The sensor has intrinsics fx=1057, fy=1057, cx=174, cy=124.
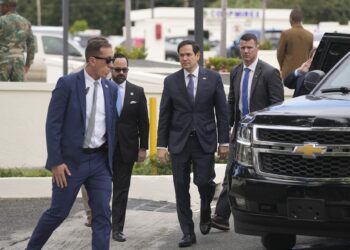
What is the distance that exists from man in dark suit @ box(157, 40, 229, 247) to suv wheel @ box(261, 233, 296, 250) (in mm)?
835

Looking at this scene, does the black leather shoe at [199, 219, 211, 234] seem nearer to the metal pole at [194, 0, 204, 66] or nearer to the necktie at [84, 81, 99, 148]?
the necktie at [84, 81, 99, 148]

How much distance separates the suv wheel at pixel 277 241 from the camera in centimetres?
929

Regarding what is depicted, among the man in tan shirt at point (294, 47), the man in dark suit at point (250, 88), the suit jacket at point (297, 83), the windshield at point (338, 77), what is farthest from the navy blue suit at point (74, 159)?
the man in tan shirt at point (294, 47)

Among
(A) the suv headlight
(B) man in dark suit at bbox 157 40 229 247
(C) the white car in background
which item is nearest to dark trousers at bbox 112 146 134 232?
(B) man in dark suit at bbox 157 40 229 247

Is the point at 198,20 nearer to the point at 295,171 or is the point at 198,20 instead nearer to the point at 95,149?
the point at 95,149

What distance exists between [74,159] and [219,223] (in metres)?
2.45

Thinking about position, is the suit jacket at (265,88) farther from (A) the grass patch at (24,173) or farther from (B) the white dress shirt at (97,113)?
(A) the grass patch at (24,173)

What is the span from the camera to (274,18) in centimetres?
6969

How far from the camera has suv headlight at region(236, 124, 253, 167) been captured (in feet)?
28.3

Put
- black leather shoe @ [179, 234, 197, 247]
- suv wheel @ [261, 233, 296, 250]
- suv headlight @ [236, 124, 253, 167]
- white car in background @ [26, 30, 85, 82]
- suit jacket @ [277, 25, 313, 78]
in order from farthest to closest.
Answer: white car in background @ [26, 30, 85, 82] < suit jacket @ [277, 25, 313, 78] < black leather shoe @ [179, 234, 197, 247] < suv wheel @ [261, 233, 296, 250] < suv headlight @ [236, 124, 253, 167]

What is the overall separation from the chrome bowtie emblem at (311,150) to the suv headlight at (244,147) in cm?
54

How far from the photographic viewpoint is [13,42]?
50.5 ft

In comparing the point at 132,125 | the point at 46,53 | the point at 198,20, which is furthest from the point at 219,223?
the point at 46,53

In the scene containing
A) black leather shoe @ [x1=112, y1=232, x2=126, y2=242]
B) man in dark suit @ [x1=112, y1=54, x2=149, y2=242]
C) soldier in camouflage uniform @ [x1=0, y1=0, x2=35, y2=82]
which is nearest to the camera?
black leather shoe @ [x1=112, y1=232, x2=126, y2=242]
